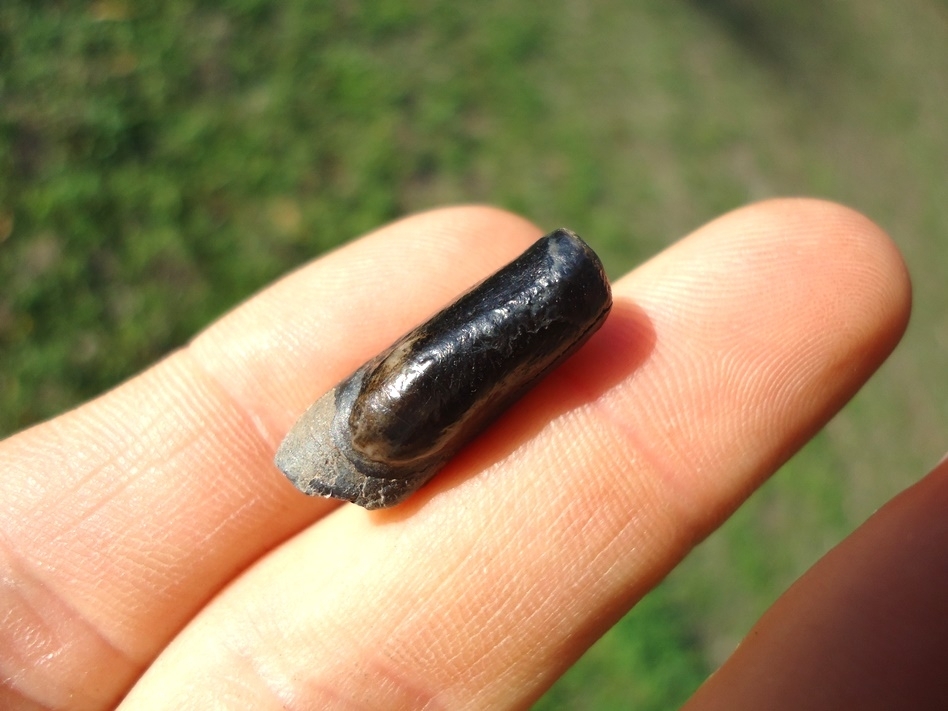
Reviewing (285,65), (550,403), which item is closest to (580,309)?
(550,403)

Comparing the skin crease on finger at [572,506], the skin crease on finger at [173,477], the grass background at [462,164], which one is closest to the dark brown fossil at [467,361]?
the skin crease on finger at [572,506]

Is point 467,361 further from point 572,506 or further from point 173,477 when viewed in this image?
point 173,477

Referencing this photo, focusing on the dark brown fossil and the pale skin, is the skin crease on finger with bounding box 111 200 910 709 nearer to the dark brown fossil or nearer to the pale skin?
the pale skin

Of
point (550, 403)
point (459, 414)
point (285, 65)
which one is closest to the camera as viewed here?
point (459, 414)

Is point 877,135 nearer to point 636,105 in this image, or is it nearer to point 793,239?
point 636,105

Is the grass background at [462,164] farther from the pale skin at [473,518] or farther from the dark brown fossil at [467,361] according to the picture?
the dark brown fossil at [467,361]

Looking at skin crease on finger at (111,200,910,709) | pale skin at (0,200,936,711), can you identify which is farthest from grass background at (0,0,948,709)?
skin crease on finger at (111,200,910,709)

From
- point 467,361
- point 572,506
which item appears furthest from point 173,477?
point 572,506
